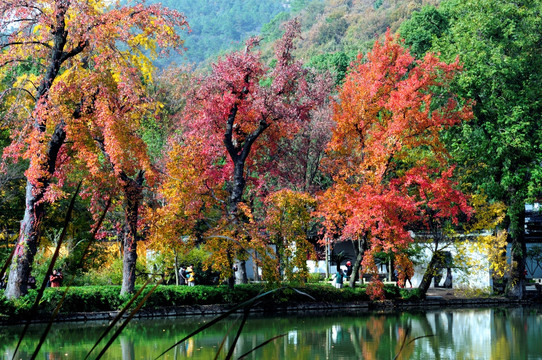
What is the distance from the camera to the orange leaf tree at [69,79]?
1853cm

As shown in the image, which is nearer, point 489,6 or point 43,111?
point 43,111

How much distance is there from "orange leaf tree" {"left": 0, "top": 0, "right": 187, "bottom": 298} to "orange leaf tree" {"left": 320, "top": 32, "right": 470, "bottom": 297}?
8004 millimetres

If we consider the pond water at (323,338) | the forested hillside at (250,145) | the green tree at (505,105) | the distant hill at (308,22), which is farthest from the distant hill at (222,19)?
the pond water at (323,338)

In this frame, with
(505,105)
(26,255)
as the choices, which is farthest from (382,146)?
(26,255)

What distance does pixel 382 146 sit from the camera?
2447 cm

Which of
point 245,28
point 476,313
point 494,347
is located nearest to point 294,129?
point 476,313

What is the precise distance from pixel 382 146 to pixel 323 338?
33.7 ft

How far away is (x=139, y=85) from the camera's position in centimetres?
1984

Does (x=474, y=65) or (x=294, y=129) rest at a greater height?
(x=474, y=65)

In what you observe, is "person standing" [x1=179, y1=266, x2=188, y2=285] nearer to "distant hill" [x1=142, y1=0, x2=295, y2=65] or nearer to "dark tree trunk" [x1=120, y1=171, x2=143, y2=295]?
"dark tree trunk" [x1=120, y1=171, x2=143, y2=295]

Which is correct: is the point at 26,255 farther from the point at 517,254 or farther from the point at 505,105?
the point at 517,254

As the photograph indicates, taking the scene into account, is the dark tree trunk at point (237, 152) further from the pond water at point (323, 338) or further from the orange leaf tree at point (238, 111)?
the pond water at point (323, 338)

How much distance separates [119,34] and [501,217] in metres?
15.6

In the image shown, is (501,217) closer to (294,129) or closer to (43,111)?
(294,129)
